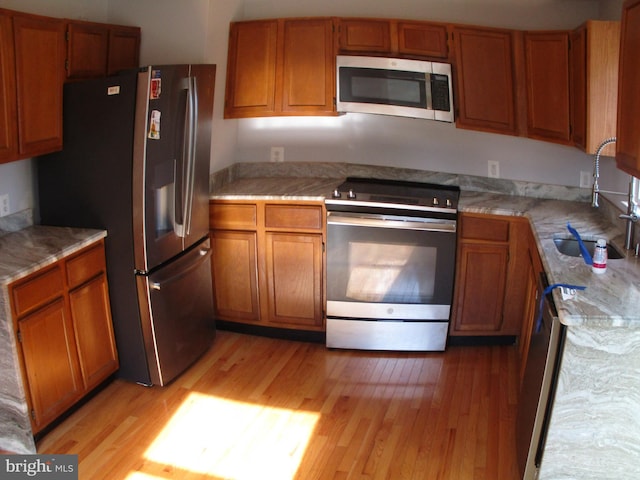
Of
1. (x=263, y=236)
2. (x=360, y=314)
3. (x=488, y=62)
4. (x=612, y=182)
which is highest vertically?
(x=488, y=62)

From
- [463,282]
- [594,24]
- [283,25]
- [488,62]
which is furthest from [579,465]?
[283,25]

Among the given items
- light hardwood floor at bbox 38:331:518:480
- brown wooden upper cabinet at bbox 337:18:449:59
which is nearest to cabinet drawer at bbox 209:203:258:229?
light hardwood floor at bbox 38:331:518:480

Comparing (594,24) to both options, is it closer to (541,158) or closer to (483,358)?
(541,158)

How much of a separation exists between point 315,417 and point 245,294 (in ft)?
3.43

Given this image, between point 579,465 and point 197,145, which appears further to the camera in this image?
point 197,145

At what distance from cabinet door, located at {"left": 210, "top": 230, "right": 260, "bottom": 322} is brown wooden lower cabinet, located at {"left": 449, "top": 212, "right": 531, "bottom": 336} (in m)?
Answer: 1.20

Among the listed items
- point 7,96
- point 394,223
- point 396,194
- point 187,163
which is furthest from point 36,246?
point 396,194

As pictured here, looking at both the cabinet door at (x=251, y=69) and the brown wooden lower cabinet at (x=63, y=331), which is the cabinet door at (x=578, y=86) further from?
the brown wooden lower cabinet at (x=63, y=331)

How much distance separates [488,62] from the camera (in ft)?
12.5

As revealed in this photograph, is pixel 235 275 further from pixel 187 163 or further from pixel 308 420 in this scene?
pixel 308 420

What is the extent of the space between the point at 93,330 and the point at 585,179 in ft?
9.42

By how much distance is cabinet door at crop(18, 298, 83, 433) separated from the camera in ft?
9.41

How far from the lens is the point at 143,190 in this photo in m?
3.13

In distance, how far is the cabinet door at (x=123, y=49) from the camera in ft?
11.8
